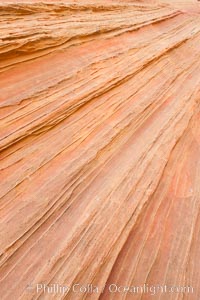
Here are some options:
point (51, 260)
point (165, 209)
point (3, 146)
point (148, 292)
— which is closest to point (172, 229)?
point (165, 209)

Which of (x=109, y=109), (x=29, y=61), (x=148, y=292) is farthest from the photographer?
(x=109, y=109)

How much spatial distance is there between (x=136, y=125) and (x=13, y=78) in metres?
1.92

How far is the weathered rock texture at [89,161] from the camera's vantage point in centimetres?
311

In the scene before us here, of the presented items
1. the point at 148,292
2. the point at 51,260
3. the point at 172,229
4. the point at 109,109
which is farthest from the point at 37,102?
the point at 148,292

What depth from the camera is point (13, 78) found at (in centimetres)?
414

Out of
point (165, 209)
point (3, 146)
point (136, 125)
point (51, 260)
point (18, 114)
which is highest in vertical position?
point (18, 114)

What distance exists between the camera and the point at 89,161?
3.96 meters

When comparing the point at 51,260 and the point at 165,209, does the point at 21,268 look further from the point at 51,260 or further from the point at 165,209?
the point at 165,209

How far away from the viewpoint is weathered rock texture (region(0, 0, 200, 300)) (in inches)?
123

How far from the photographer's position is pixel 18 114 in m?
3.83

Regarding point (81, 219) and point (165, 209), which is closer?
point (81, 219)

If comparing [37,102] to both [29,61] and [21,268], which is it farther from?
[21,268]

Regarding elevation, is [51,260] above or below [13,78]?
below

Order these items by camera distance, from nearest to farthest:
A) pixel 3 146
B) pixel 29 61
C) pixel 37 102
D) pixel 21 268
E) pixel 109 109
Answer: pixel 21 268
pixel 3 146
pixel 37 102
pixel 29 61
pixel 109 109
